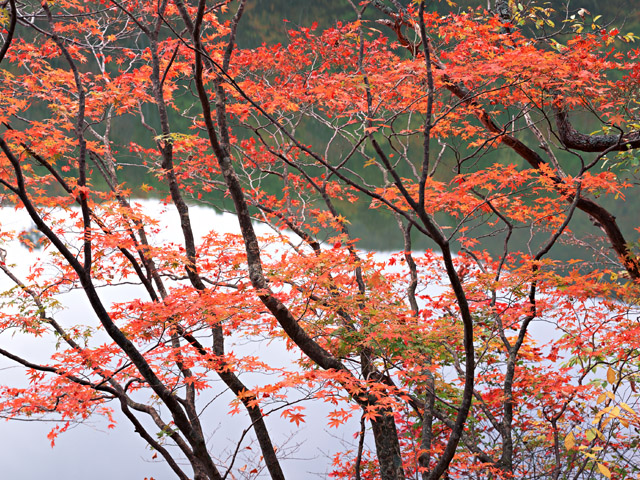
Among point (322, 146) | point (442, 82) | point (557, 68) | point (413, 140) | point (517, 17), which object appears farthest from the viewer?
point (413, 140)

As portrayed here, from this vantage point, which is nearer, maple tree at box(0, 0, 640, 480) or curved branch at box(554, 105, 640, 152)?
maple tree at box(0, 0, 640, 480)

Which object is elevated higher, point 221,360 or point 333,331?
point 333,331

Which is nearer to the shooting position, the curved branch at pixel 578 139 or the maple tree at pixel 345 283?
the maple tree at pixel 345 283

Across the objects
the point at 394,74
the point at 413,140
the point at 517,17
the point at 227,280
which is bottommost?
the point at 227,280

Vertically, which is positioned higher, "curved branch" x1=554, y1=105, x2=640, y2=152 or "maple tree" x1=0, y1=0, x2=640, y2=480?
"curved branch" x1=554, y1=105, x2=640, y2=152

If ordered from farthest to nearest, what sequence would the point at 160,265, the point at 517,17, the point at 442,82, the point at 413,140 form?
the point at 413,140 → the point at 517,17 → the point at 160,265 → the point at 442,82

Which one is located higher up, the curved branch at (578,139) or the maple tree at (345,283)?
the curved branch at (578,139)

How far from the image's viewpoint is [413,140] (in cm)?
1911

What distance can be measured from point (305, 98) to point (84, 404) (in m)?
4.59

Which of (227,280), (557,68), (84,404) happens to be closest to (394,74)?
(557,68)

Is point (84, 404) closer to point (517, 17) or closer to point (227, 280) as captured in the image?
point (227, 280)

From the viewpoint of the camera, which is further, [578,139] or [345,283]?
[578,139]

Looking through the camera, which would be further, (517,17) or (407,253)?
(407,253)

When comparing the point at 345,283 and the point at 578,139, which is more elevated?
the point at 578,139
